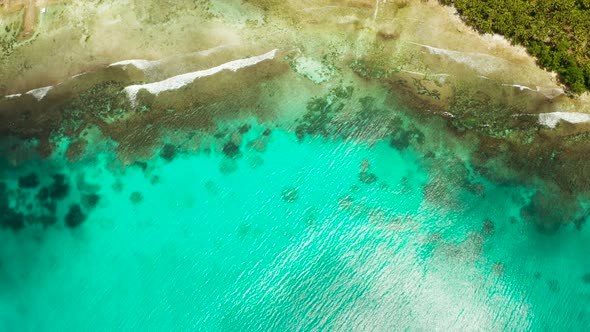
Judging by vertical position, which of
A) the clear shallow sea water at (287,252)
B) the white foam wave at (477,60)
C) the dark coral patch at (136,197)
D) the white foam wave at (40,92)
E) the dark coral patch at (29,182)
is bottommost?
the clear shallow sea water at (287,252)

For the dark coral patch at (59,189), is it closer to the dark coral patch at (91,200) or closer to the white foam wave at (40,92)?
the dark coral patch at (91,200)

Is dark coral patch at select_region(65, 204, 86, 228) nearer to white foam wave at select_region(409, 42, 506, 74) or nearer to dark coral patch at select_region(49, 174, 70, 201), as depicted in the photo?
dark coral patch at select_region(49, 174, 70, 201)

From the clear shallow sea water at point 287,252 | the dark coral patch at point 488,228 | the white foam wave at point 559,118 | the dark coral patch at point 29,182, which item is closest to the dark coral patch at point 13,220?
the clear shallow sea water at point 287,252

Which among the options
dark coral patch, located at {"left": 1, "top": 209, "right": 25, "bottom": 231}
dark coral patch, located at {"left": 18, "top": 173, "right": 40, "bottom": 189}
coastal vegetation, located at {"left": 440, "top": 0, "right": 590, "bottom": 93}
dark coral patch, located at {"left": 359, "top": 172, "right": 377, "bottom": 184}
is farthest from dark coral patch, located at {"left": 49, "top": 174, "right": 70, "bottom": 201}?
coastal vegetation, located at {"left": 440, "top": 0, "right": 590, "bottom": 93}

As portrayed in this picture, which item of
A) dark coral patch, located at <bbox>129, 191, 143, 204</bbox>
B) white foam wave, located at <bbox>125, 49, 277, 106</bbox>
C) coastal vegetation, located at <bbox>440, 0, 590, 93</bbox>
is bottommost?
dark coral patch, located at <bbox>129, 191, 143, 204</bbox>

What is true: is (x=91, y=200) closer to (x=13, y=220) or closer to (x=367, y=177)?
(x=13, y=220)

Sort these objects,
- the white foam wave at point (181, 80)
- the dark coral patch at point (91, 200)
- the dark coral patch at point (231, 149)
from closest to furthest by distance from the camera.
Answer: the dark coral patch at point (91, 200), the dark coral patch at point (231, 149), the white foam wave at point (181, 80)

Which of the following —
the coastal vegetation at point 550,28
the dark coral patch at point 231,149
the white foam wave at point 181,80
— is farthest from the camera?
the white foam wave at point 181,80

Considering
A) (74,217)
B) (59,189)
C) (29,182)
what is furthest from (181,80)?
(29,182)
